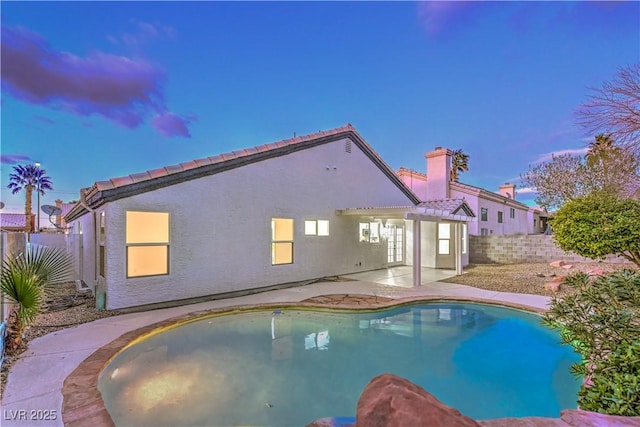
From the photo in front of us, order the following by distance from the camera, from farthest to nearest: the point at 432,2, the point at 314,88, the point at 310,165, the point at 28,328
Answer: the point at 314,88 < the point at 310,165 < the point at 432,2 < the point at 28,328

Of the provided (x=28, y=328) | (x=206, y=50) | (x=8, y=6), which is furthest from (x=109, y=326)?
(x=206, y=50)

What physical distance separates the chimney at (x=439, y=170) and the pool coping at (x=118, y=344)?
11419 mm

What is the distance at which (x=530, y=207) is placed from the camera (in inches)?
1296

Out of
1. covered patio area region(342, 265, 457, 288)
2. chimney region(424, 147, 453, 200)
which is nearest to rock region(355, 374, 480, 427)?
covered patio area region(342, 265, 457, 288)

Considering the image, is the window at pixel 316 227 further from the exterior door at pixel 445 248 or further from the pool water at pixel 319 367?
the exterior door at pixel 445 248

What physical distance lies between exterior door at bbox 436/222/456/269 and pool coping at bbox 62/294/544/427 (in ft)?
22.2

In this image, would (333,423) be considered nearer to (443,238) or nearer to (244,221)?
(244,221)

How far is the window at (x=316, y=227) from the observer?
1231cm

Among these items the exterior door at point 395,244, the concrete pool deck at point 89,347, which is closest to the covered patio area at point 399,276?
the exterior door at point 395,244

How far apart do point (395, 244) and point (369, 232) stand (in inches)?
102

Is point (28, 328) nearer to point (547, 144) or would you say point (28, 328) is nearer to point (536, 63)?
point (536, 63)

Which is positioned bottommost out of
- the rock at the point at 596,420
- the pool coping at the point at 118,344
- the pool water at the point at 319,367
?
the pool water at the point at 319,367

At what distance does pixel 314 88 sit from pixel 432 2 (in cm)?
1015

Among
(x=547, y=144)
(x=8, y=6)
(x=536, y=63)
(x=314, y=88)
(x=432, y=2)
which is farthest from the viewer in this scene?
(x=547, y=144)
